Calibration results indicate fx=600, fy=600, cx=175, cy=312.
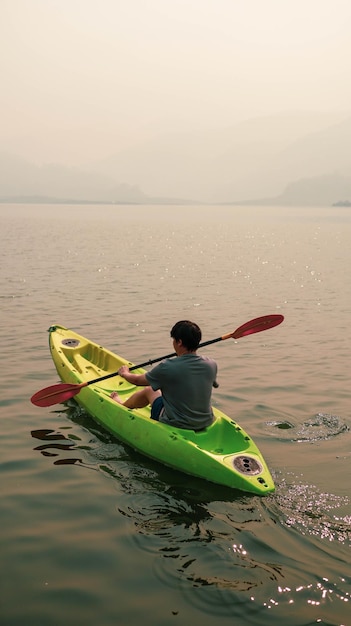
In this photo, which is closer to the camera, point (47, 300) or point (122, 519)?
point (122, 519)

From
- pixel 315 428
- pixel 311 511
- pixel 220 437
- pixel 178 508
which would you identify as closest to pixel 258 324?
pixel 315 428

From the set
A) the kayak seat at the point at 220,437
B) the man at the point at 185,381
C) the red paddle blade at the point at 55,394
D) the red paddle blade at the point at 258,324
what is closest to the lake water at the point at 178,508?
the red paddle blade at the point at 55,394

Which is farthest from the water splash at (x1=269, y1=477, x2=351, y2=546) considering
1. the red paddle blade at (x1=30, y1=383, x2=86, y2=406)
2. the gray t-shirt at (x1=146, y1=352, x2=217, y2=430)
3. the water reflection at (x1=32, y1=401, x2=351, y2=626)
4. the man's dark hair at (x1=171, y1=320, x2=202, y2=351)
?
the red paddle blade at (x1=30, y1=383, x2=86, y2=406)

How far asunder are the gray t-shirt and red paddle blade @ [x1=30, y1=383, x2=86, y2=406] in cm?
200

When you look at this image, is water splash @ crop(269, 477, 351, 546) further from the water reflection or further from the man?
the man

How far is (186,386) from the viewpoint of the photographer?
22.7ft

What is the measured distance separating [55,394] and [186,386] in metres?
2.68

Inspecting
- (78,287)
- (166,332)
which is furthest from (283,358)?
(78,287)

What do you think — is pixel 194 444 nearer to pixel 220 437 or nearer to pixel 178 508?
pixel 220 437

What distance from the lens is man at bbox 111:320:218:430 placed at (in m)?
6.84

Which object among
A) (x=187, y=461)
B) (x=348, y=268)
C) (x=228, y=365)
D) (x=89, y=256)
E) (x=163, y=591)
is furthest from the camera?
(x=89, y=256)

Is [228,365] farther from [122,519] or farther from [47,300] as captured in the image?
[47,300]

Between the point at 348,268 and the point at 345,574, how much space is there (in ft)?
88.6

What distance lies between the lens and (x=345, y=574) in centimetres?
510
